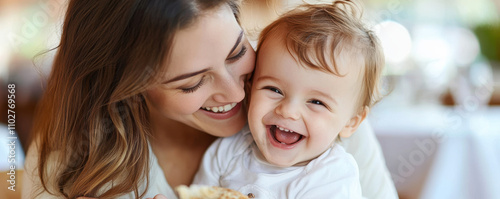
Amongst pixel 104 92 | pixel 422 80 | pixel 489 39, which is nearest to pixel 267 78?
pixel 104 92

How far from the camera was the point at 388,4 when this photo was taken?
91 cm

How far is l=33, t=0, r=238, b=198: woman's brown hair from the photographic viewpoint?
2.23 ft

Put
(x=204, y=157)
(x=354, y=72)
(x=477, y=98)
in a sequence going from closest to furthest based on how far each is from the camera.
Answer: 1. (x=354, y=72)
2. (x=204, y=157)
3. (x=477, y=98)

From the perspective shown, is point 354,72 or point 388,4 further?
point 388,4

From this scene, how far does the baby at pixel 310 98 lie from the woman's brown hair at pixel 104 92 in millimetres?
130

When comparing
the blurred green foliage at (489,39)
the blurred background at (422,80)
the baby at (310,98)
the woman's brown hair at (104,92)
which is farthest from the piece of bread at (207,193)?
the blurred green foliage at (489,39)

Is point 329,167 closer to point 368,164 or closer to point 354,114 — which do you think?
point 354,114

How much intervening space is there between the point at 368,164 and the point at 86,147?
20.4 inches

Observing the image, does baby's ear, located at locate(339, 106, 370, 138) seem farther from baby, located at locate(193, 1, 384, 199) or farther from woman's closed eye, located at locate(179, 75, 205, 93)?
woman's closed eye, located at locate(179, 75, 205, 93)

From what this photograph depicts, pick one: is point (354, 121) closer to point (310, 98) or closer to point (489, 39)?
point (310, 98)

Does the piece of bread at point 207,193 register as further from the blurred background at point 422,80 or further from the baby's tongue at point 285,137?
the blurred background at point 422,80

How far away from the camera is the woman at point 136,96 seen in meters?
0.69

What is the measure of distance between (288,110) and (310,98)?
0.13 ft

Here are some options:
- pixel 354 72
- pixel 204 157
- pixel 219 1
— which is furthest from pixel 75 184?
pixel 354 72
